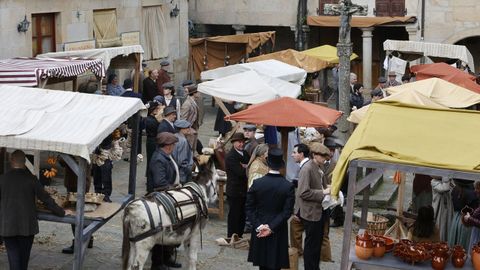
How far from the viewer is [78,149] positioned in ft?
Answer: 32.6

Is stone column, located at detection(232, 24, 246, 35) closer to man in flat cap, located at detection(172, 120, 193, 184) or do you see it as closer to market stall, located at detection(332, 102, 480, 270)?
man in flat cap, located at detection(172, 120, 193, 184)

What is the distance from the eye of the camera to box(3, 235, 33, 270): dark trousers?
10.8 m

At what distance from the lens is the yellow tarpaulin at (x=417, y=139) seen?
9.23 m

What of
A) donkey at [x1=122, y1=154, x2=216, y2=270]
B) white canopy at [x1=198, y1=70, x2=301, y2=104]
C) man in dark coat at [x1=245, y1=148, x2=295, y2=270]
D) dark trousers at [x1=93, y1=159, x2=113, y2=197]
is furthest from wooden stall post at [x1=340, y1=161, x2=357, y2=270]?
white canopy at [x1=198, y1=70, x2=301, y2=104]

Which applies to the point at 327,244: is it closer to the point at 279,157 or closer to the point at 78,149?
the point at 279,157

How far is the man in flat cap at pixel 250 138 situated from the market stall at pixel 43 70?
10.7 feet

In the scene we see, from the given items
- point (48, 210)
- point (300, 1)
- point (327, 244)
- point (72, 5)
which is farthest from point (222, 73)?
point (300, 1)

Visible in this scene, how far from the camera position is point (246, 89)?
666 inches

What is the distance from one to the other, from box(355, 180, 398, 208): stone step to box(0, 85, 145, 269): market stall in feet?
18.8

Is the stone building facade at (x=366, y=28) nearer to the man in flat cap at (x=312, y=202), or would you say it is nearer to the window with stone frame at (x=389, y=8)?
the window with stone frame at (x=389, y=8)

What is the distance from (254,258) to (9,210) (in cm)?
278

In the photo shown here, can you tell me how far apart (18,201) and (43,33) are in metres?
10.7

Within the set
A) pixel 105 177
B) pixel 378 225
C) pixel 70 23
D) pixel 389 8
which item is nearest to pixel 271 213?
pixel 378 225

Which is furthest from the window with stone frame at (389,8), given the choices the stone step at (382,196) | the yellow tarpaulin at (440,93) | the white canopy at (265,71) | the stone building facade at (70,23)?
the yellow tarpaulin at (440,93)
